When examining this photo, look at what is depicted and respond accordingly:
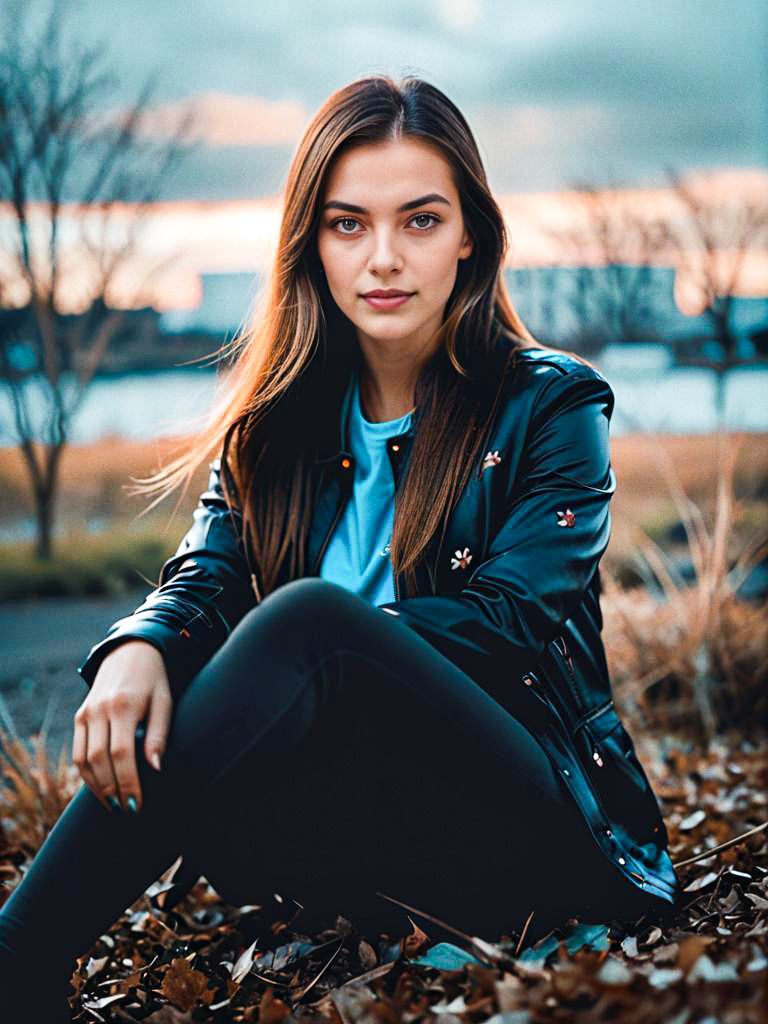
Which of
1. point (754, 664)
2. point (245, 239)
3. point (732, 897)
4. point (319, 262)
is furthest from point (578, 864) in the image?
point (245, 239)

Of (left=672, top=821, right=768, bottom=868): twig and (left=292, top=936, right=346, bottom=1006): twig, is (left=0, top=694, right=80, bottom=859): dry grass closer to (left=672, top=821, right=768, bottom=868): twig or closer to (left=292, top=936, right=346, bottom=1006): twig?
(left=292, top=936, right=346, bottom=1006): twig

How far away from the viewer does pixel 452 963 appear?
5.12 ft

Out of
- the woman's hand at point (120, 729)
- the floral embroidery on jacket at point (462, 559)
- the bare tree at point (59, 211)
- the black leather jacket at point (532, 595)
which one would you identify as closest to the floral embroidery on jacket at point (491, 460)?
the black leather jacket at point (532, 595)

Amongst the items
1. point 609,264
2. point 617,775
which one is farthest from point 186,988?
point 609,264

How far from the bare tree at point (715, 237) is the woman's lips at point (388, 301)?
4156mm

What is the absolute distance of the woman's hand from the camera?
149 centimetres

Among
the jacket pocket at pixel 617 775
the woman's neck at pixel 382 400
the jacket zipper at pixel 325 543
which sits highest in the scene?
the woman's neck at pixel 382 400

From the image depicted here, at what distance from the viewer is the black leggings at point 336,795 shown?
1502mm

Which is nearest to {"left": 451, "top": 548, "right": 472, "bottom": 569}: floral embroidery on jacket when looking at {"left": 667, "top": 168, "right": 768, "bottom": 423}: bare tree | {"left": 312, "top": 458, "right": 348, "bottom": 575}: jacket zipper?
{"left": 312, "top": 458, "right": 348, "bottom": 575}: jacket zipper

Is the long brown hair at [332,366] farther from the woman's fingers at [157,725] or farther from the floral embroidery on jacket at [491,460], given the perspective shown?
the woman's fingers at [157,725]

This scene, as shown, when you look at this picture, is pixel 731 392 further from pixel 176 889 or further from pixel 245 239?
pixel 176 889

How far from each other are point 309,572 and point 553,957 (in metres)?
0.89

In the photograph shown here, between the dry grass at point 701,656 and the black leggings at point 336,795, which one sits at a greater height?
the black leggings at point 336,795

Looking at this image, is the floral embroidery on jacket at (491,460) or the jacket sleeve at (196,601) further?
the floral embroidery on jacket at (491,460)
